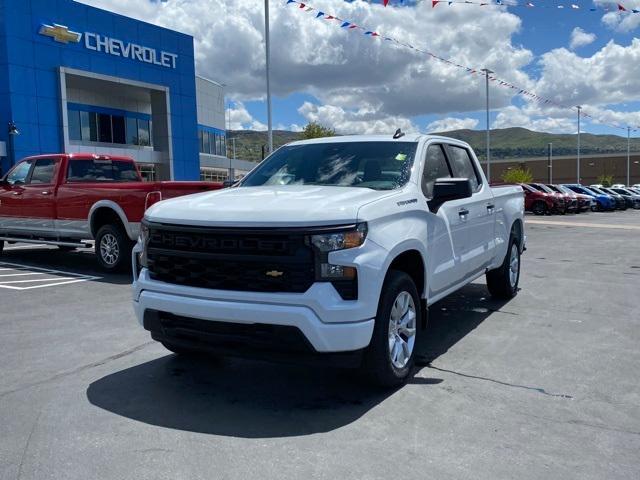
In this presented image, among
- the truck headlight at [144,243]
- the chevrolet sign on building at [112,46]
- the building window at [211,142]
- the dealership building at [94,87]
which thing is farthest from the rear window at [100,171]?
the building window at [211,142]

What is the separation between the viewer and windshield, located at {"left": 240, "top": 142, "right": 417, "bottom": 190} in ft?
16.6

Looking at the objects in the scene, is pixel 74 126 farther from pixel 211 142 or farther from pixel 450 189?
pixel 450 189

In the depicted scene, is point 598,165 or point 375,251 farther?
point 598,165

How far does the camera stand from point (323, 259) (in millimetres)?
3773

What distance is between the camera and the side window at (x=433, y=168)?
16.9ft

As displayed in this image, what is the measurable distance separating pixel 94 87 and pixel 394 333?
37.3 metres

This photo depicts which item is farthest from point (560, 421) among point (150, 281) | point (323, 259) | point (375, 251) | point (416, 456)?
point (150, 281)

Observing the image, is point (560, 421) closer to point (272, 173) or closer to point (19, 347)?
point (272, 173)

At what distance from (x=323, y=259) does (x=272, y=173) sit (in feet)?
7.10

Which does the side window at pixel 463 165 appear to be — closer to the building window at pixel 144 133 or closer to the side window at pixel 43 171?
the side window at pixel 43 171

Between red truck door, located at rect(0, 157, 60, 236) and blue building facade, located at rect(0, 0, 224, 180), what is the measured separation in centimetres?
1999

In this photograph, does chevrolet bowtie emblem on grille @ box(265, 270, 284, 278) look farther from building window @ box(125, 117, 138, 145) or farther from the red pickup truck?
building window @ box(125, 117, 138, 145)

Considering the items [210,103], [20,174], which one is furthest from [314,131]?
[20,174]

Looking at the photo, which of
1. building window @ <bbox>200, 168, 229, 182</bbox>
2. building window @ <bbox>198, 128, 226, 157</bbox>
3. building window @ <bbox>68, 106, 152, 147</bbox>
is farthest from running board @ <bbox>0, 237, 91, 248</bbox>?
building window @ <bbox>200, 168, 229, 182</bbox>
